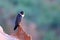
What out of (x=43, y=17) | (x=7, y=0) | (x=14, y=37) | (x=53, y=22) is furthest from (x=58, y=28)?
(x=14, y=37)

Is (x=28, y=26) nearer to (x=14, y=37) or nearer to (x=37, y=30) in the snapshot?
(x=37, y=30)

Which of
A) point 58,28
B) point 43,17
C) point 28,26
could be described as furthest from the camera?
point 43,17

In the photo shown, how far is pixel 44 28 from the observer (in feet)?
53.1

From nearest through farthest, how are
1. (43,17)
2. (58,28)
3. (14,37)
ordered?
(14,37)
(58,28)
(43,17)

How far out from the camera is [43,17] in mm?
17406

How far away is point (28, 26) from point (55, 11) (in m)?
2.57

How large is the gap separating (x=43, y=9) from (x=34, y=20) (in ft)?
6.49

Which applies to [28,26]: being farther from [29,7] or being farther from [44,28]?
[29,7]

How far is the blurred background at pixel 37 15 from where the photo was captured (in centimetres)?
1528

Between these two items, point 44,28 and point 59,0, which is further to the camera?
point 59,0

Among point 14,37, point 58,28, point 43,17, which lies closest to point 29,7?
point 43,17

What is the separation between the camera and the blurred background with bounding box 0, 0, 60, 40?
15280 mm

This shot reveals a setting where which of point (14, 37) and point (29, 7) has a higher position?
point (14, 37)

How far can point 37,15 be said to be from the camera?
A: 57.5 feet
